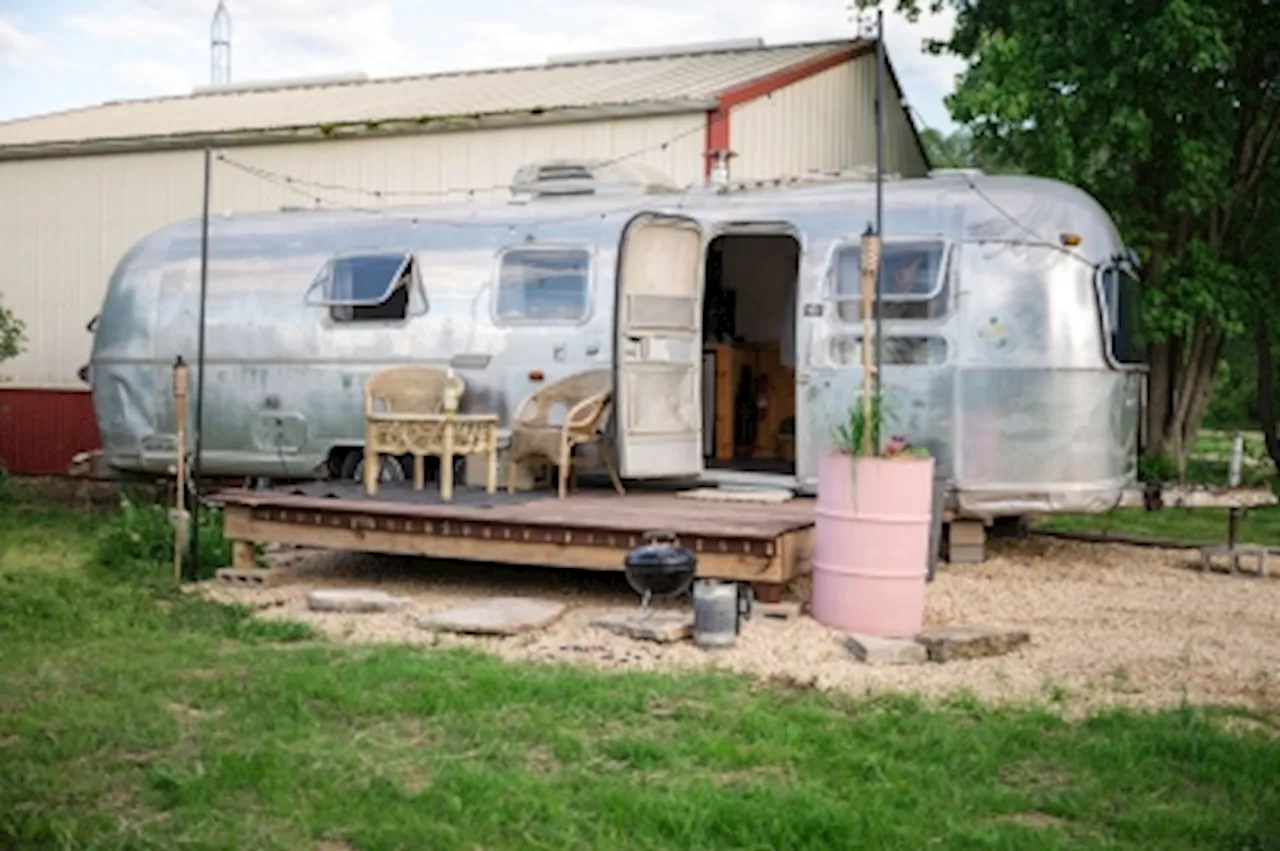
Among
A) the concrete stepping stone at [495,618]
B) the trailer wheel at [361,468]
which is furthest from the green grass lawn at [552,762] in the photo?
the trailer wheel at [361,468]

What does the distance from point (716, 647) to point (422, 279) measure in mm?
4728

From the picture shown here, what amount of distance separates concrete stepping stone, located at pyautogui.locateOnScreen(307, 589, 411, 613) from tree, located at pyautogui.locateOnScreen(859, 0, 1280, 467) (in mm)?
8770

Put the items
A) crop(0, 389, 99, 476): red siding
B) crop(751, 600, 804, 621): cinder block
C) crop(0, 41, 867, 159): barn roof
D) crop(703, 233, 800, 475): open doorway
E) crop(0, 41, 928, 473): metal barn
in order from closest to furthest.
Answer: crop(751, 600, 804, 621): cinder block, crop(703, 233, 800, 475): open doorway, crop(0, 41, 928, 473): metal barn, crop(0, 41, 867, 159): barn roof, crop(0, 389, 99, 476): red siding

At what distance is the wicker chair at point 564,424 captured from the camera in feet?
32.4

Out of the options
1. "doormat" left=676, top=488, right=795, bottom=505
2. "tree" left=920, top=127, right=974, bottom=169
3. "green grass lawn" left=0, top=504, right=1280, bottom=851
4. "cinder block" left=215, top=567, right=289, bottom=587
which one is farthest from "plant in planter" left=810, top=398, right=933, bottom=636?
"tree" left=920, top=127, right=974, bottom=169

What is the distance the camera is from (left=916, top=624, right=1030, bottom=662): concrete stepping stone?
23.5ft

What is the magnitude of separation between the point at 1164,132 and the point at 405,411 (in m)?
9.28

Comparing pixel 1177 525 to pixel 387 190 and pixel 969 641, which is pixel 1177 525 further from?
pixel 387 190

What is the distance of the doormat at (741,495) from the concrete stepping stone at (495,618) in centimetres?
199

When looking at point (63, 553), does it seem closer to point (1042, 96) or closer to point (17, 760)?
point (17, 760)

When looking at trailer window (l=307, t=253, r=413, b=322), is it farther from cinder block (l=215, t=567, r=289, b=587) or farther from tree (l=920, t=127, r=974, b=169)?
tree (l=920, t=127, r=974, b=169)

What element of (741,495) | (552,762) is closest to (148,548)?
(741,495)

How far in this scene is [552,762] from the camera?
5293 millimetres

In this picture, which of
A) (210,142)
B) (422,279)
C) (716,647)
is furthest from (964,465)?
(210,142)
